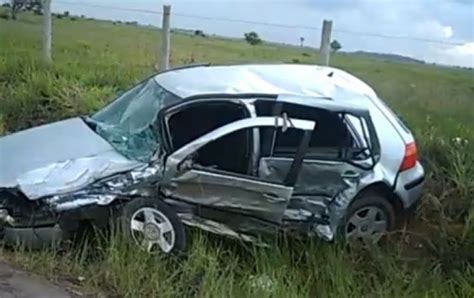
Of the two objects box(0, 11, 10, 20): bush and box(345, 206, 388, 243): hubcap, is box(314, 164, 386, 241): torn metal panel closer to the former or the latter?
box(345, 206, 388, 243): hubcap

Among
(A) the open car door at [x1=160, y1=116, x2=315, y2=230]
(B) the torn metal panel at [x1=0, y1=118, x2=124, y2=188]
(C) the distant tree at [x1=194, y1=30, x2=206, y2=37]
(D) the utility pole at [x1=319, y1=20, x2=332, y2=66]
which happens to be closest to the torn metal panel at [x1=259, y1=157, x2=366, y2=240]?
(A) the open car door at [x1=160, y1=116, x2=315, y2=230]

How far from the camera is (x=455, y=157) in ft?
25.4

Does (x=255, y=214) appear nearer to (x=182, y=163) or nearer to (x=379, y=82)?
(x=182, y=163)

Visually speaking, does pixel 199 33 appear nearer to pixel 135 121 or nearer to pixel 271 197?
pixel 135 121

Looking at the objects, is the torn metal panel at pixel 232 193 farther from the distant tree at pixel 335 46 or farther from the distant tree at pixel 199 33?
the distant tree at pixel 199 33

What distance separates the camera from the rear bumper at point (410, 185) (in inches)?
262

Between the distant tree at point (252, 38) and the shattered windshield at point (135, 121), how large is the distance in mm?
3758

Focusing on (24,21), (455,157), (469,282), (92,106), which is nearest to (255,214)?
(469,282)

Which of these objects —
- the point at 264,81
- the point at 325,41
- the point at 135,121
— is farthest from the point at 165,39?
the point at 135,121

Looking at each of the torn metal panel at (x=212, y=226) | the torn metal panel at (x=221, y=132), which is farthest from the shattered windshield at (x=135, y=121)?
the torn metal panel at (x=212, y=226)

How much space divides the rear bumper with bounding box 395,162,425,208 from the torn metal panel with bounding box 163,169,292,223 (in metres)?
1.15

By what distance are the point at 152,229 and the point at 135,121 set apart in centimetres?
117

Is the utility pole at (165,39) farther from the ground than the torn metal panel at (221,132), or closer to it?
farther from the ground

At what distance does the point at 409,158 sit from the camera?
6797mm
